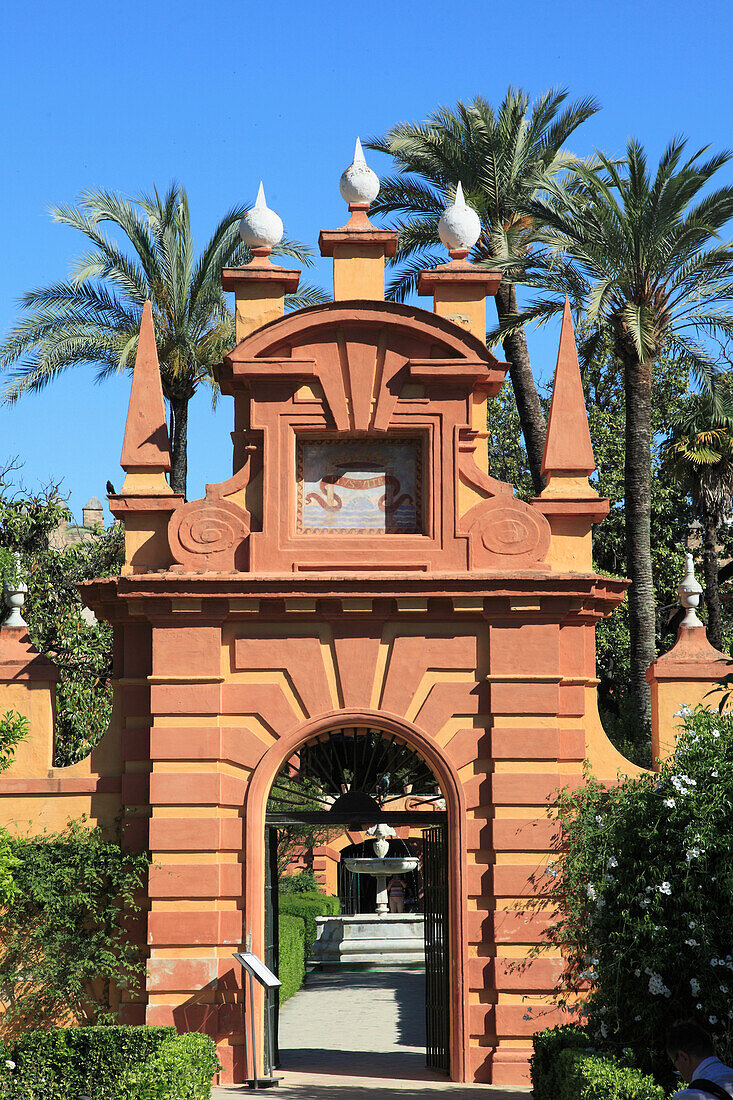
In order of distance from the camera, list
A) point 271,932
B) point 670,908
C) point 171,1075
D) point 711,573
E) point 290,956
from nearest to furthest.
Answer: point 171,1075 → point 670,908 → point 271,932 → point 290,956 → point 711,573

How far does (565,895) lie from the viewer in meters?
12.9

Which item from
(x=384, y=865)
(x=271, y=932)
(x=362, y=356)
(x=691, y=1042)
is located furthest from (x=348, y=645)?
(x=384, y=865)

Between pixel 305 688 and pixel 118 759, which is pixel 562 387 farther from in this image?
pixel 118 759

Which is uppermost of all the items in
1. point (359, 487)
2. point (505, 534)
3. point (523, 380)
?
point (523, 380)

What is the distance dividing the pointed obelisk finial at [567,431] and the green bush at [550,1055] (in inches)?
230

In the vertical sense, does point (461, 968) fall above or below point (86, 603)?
below

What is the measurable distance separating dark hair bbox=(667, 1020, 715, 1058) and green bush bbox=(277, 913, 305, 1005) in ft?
38.6

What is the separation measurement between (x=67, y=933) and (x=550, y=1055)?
5218mm

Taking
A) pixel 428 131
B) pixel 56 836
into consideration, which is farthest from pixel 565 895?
pixel 428 131

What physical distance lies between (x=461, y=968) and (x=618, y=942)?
2734 millimetres

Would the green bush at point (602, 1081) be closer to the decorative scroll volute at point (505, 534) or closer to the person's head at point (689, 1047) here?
the person's head at point (689, 1047)

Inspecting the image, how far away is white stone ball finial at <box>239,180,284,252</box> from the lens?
14664 millimetres

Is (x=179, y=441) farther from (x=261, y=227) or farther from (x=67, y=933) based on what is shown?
(x=67, y=933)

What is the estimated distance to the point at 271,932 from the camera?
13.9m
